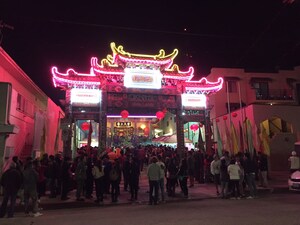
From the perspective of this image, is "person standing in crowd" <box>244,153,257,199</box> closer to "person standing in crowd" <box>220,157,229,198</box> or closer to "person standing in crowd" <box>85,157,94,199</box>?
"person standing in crowd" <box>220,157,229,198</box>

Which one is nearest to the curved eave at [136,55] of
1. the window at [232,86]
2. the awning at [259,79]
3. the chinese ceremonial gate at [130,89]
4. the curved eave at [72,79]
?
the chinese ceremonial gate at [130,89]

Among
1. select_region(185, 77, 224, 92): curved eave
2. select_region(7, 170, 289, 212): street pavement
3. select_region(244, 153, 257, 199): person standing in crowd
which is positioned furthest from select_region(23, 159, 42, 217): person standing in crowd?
select_region(185, 77, 224, 92): curved eave

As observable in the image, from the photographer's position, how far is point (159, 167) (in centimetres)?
1185

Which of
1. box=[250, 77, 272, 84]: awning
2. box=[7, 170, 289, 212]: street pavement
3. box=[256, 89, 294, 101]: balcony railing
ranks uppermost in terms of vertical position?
box=[250, 77, 272, 84]: awning

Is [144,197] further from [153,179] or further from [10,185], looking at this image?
[10,185]

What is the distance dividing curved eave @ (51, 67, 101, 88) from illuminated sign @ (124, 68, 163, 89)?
6.50ft

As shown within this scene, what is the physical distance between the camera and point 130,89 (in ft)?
61.3

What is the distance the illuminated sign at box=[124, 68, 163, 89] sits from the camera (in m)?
18.4

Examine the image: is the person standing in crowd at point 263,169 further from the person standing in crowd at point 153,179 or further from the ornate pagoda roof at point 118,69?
the ornate pagoda roof at point 118,69

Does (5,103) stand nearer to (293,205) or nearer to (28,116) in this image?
(28,116)

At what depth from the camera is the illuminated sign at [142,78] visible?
1839 cm

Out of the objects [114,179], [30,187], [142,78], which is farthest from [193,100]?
[30,187]

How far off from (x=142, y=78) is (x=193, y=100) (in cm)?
424

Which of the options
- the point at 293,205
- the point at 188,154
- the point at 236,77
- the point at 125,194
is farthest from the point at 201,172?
the point at 236,77
